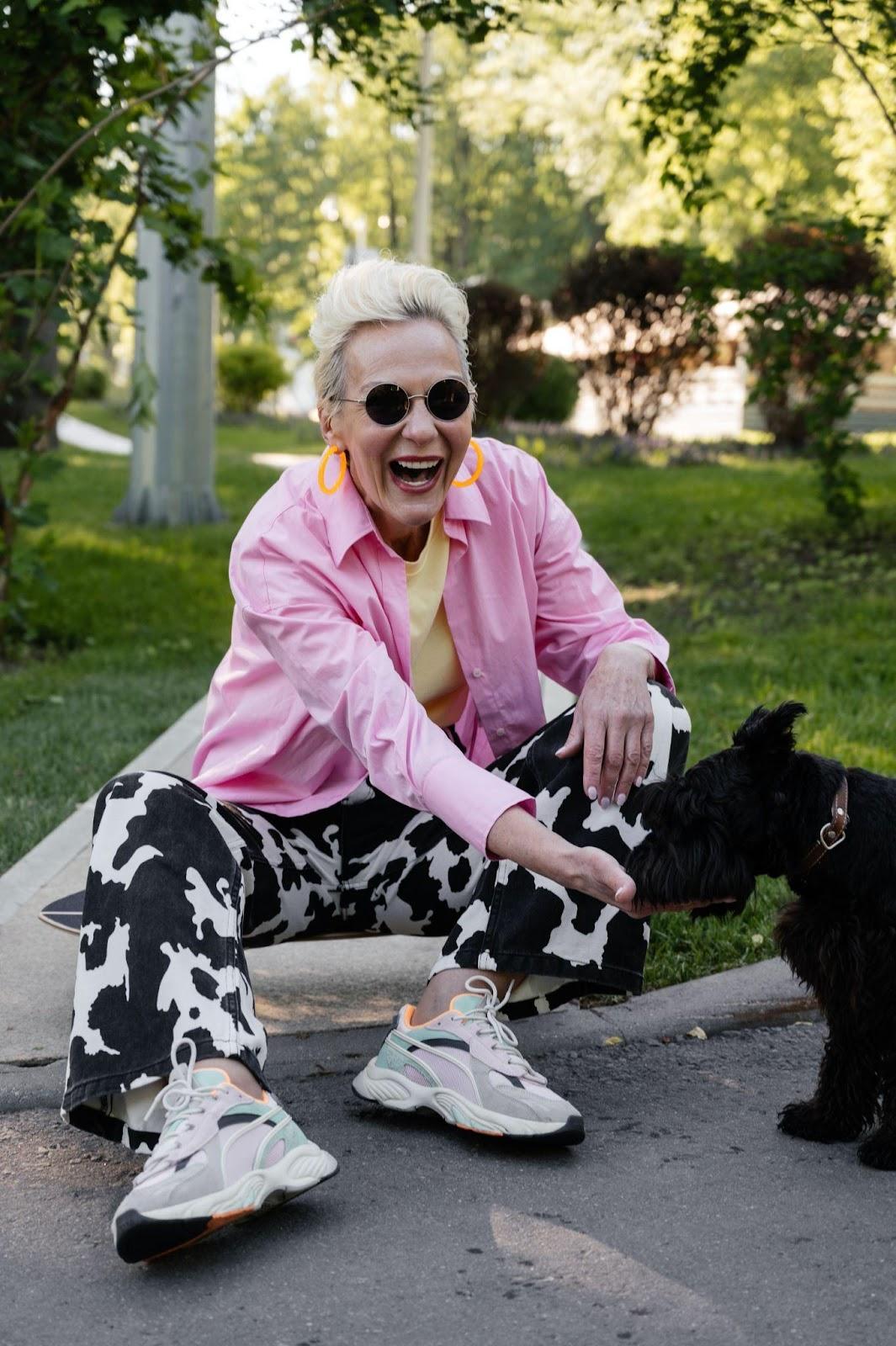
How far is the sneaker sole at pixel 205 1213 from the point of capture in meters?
2.39

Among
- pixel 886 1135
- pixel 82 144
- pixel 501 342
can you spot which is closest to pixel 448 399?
pixel 886 1135

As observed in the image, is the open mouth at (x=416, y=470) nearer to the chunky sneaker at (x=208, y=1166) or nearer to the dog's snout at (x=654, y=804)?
the dog's snout at (x=654, y=804)

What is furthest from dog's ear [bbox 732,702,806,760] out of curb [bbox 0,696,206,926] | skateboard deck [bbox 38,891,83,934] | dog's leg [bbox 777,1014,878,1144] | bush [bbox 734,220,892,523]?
bush [bbox 734,220,892,523]

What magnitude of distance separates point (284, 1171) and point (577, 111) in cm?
2979

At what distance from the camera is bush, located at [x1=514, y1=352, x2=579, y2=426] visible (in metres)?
22.1

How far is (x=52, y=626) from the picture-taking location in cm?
841

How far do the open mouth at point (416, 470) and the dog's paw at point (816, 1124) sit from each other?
147 cm

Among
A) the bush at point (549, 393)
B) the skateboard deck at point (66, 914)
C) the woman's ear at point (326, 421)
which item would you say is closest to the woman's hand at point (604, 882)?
the woman's ear at point (326, 421)

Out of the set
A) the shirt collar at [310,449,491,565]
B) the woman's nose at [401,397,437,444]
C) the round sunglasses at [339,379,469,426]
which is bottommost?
the shirt collar at [310,449,491,565]

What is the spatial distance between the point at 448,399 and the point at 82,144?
4.12 meters

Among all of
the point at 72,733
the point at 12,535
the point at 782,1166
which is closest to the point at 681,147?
the point at 12,535

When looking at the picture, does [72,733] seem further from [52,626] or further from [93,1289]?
[93,1289]

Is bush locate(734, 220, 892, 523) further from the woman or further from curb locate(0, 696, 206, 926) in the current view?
the woman

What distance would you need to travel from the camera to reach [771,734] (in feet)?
9.22
